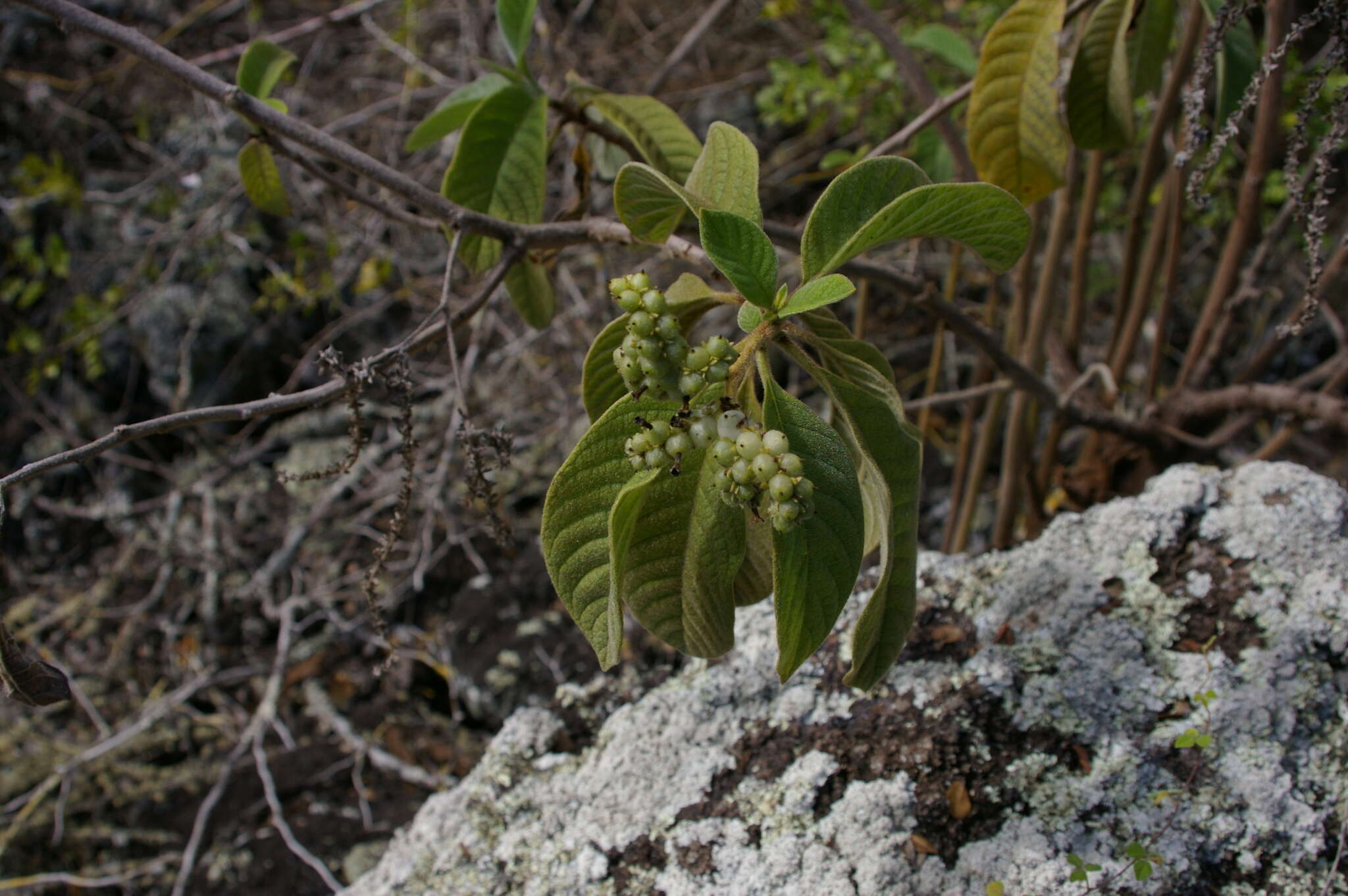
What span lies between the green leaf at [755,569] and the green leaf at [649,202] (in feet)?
0.86

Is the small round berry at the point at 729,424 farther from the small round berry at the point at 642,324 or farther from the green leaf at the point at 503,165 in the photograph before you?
the green leaf at the point at 503,165

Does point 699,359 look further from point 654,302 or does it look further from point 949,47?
point 949,47

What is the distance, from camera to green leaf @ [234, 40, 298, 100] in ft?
3.61

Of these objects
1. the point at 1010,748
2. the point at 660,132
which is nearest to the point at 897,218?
the point at 660,132

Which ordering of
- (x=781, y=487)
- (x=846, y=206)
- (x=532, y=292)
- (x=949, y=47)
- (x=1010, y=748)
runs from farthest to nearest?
(x=949, y=47), (x=532, y=292), (x=1010, y=748), (x=846, y=206), (x=781, y=487)

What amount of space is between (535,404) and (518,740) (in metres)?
1.27

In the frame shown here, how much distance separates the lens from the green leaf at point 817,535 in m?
0.68

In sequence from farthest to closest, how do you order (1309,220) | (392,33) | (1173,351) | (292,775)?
(392,33)
(1173,351)
(292,775)
(1309,220)

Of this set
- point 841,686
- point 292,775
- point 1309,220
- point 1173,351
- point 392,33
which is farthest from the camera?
point 392,33

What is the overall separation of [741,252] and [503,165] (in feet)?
1.50

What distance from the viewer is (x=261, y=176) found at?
3.60 feet

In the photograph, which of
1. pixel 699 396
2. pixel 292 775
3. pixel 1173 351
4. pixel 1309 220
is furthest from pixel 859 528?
pixel 1173 351

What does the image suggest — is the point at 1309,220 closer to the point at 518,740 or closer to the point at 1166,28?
the point at 1166,28

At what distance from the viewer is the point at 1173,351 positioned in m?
2.21
